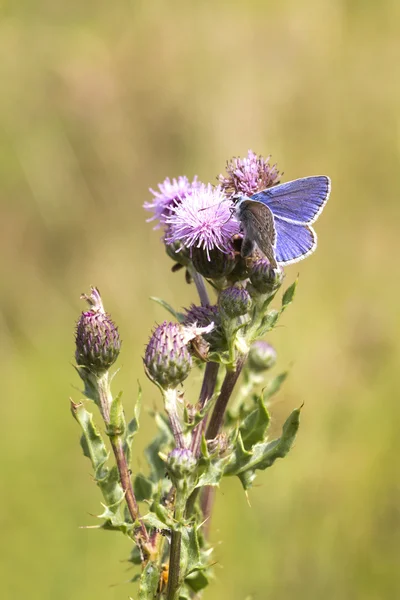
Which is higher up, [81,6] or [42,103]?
[81,6]

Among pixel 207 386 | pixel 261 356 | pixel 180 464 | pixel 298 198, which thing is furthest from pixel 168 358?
pixel 261 356

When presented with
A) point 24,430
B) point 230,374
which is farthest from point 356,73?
point 230,374

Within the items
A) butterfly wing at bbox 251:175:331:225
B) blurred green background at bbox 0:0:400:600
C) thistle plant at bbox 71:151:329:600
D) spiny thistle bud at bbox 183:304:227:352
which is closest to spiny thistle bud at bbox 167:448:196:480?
thistle plant at bbox 71:151:329:600

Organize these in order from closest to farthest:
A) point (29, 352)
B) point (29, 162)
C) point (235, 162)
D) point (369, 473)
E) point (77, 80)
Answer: point (235, 162) → point (369, 473) → point (29, 352) → point (29, 162) → point (77, 80)

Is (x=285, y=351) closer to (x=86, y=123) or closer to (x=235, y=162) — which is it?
(x=235, y=162)

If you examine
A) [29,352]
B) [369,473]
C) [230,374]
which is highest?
[29,352]

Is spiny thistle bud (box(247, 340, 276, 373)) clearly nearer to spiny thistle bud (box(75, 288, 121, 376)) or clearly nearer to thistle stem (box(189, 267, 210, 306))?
thistle stem (box(189, 267, 210, 306))
